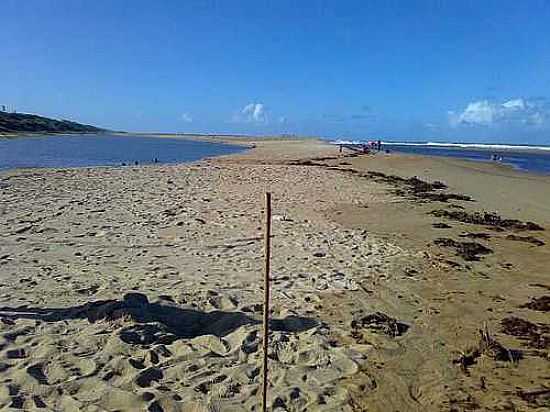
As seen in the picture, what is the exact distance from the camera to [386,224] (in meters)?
12.0

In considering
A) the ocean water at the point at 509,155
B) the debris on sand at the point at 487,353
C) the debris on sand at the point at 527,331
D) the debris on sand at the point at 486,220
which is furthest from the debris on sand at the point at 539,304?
the ocean water at the point at 509,155

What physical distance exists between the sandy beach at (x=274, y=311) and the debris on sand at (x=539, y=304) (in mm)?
25

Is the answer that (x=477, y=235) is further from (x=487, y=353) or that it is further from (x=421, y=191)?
(x=421, y=191)

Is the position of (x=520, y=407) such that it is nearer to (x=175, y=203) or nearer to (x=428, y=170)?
(x=175, y=203)

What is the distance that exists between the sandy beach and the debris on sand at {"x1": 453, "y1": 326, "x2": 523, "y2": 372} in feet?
0.06

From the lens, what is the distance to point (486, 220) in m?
12.7

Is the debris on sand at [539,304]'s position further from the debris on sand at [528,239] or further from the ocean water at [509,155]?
the ocean water at [509,155]

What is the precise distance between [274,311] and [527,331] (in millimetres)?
2781

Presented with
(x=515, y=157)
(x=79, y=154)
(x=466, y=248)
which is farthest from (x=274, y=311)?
(x=515, y=157)

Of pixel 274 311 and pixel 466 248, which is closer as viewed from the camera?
pixel 274 311

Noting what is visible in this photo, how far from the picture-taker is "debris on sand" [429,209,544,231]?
1211 cm

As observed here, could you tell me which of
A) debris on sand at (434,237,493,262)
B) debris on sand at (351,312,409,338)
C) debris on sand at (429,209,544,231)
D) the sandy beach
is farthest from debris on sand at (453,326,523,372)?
debris on sand at (429,209,544,231)

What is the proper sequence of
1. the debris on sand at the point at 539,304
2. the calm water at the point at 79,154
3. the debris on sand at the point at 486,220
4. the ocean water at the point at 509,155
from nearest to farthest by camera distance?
the debris on sand at the point at 539,304 → the debris on sand at the point at 486,220 → the calm water at the point at 79,154 → the ocean water at the point at 509,155

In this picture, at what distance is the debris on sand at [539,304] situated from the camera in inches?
254
